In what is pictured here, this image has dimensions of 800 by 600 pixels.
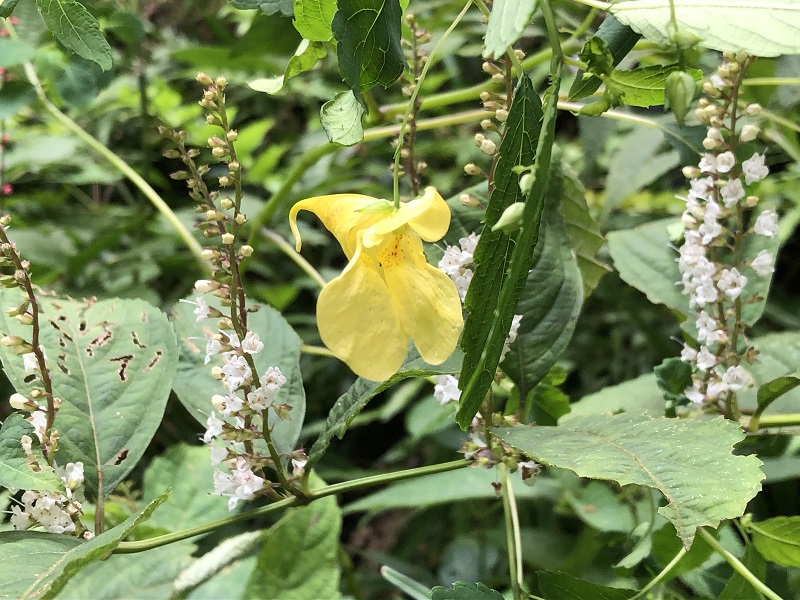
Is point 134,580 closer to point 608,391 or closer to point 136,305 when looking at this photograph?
point 136,305

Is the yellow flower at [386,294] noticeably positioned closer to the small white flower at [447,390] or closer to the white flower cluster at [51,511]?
the small white flower at [447,390]

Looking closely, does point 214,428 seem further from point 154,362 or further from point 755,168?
point 755,168

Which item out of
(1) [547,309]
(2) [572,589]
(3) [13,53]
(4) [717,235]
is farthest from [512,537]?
(3) [13,53]

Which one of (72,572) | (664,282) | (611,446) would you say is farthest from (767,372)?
(72,572)

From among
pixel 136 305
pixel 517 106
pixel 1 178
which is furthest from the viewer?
pixel 1 178

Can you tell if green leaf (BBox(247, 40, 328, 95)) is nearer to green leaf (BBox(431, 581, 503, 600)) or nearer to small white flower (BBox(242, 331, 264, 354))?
small white flower (BBox(242, 331, 264, 354))

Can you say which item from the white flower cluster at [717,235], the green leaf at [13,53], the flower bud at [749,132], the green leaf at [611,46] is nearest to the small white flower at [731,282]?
the white flower cluster at [717,235]
